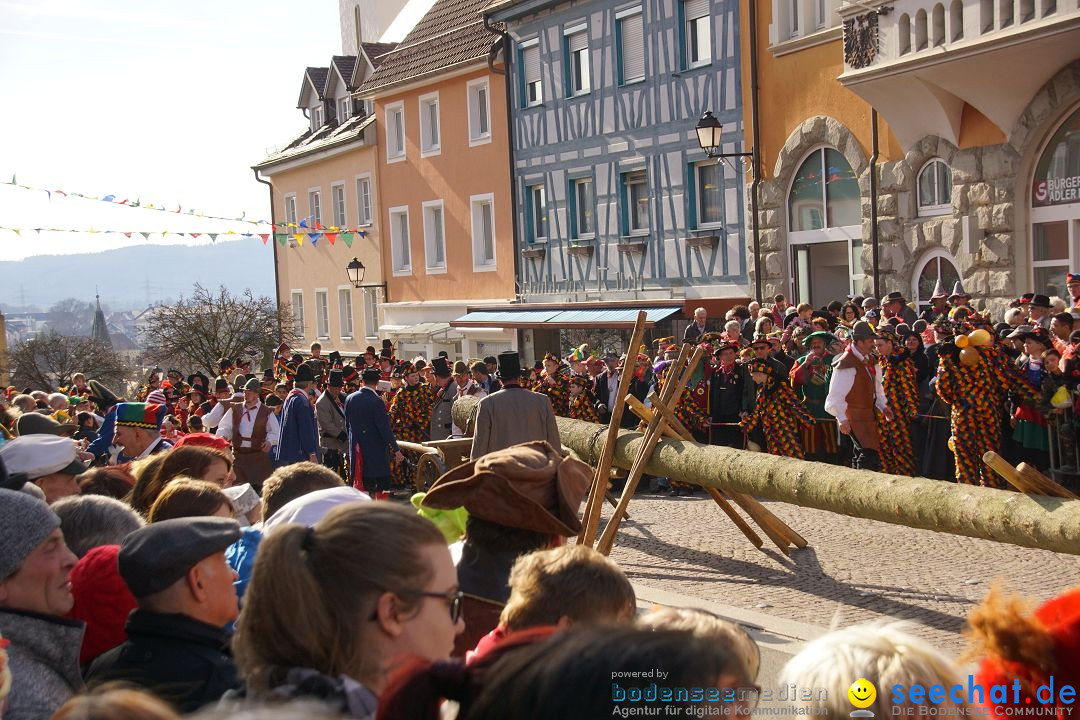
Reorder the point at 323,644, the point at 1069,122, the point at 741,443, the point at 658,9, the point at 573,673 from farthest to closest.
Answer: the point at 658,9, the point at 1069,122, the point at 741,443, the point at 323,644, the point at 573,673

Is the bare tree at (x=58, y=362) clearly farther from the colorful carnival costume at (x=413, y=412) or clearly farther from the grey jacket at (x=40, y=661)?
the grey jacket at (x=40, y=661)

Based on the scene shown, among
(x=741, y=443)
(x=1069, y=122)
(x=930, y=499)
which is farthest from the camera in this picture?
(x=1069, y=122)

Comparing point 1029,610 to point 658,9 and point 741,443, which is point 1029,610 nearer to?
point 741,443

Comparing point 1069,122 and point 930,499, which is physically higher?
point 1069,122

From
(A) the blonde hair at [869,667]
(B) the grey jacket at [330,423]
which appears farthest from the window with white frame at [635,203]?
(A) the blonde hair at [869,667]

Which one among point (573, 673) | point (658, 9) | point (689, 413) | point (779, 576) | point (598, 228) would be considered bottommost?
point (779, 576)

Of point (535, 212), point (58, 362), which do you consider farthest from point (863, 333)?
point (58, 362)

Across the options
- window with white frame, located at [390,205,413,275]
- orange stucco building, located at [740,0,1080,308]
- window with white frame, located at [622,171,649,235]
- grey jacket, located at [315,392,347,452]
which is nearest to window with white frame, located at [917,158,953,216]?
orange stucco building, located at [740,0,1080,308]

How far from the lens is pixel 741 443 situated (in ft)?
44.6

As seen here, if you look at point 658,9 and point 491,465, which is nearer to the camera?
point 491,465

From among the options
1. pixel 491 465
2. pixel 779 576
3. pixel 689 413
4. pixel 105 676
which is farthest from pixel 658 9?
pixel 105 676

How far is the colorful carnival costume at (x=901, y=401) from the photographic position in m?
12.2

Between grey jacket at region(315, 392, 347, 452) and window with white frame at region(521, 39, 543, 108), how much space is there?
13679mm

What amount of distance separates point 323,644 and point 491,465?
6.13 ft
